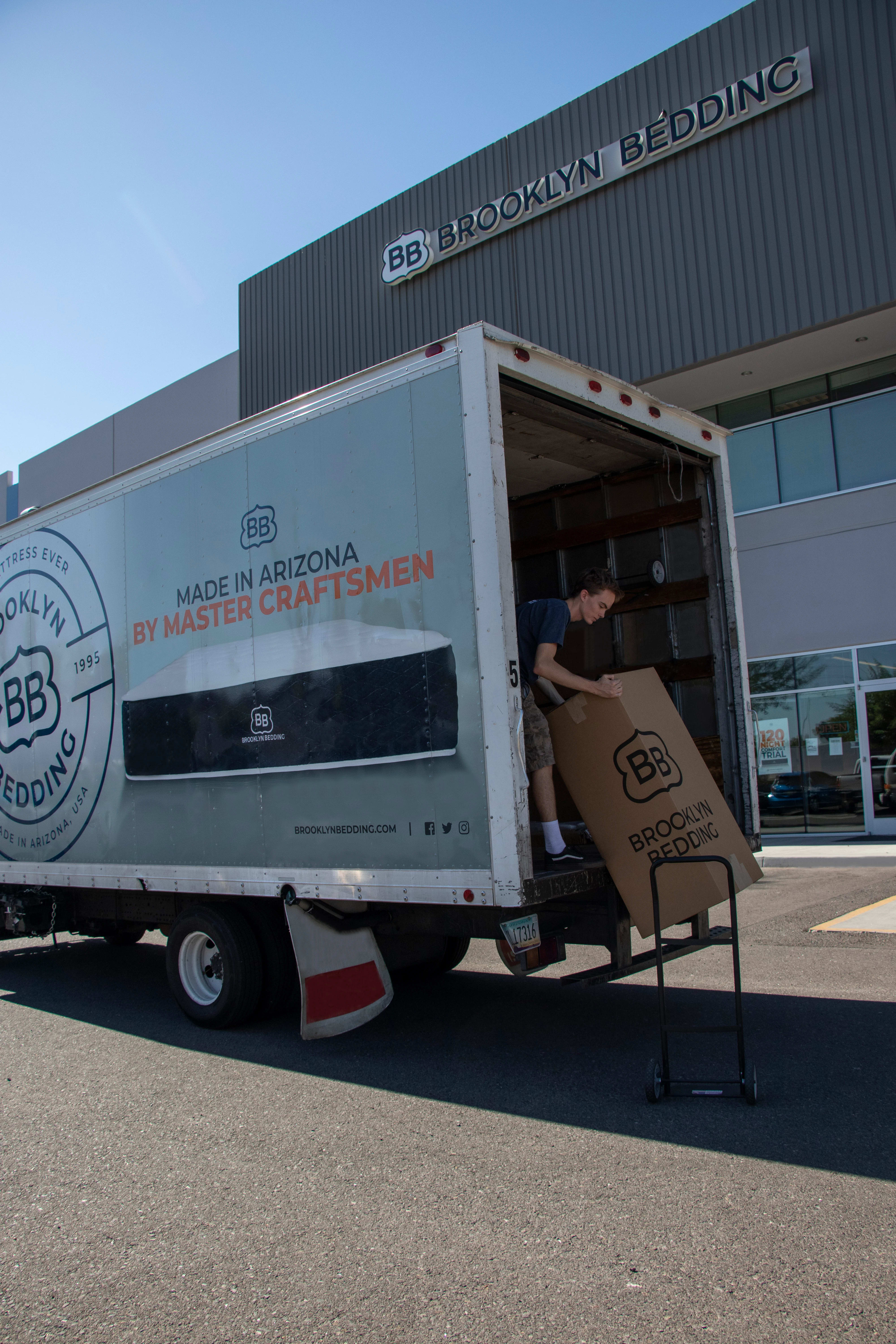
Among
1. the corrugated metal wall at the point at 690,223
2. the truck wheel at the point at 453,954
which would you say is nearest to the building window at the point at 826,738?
the corrugated metal wall at the point at 690,223

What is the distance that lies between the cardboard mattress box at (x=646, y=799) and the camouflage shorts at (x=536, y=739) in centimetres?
13

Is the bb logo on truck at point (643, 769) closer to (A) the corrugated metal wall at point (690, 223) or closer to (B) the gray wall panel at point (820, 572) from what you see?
(B) the gray wall panel at point (820, 572)

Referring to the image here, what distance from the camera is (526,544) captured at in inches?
287

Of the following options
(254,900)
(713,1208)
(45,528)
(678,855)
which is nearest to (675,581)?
(678,855)

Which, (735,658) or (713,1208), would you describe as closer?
(713,1208)

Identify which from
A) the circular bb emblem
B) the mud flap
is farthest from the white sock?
A: the circular bb emblem

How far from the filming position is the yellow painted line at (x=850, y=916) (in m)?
8.00

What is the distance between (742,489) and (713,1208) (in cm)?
1462

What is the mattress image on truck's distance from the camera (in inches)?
186

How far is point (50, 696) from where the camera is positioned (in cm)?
707

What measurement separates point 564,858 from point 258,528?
2.56 meters

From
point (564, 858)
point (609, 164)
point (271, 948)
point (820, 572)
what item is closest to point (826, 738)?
point (820, 572)

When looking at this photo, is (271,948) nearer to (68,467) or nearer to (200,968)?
(200,968)

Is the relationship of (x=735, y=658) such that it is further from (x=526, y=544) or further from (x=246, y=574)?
(x=246, y=574)
